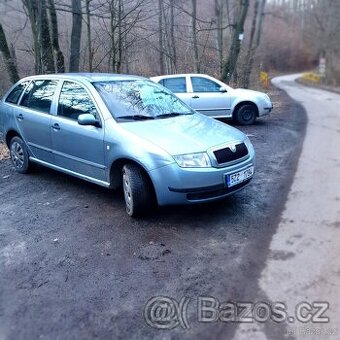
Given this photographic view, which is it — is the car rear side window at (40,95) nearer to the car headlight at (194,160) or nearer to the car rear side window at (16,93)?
the car rear side window at (16,93)

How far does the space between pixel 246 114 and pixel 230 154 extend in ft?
23.6

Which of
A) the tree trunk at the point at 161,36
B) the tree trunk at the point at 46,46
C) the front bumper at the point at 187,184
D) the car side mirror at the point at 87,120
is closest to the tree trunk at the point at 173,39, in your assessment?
the tree trunk at the point at 161,36

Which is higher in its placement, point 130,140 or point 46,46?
point 46,46

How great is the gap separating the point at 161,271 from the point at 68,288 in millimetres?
818

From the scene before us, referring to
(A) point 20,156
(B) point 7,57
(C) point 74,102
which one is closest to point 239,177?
(C) point 74,102

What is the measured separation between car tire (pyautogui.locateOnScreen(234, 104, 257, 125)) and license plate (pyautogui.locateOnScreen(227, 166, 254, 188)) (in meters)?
6.78

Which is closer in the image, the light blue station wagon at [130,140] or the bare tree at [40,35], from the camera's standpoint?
the light blue station wagon at [130,140]

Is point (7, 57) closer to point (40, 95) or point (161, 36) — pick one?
point (40, 95)

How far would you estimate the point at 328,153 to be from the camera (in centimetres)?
805

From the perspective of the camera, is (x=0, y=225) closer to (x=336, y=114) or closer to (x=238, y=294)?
(x=238, y=294)

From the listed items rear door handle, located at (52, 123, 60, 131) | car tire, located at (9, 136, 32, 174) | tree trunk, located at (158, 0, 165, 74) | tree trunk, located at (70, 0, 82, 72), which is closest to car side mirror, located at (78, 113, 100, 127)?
rear door handle, located at (52, 123, 60, 131)

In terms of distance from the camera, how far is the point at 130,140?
459 centimetres

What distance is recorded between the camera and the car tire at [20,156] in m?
6.43

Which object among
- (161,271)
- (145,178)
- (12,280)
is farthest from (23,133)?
(161,271)
